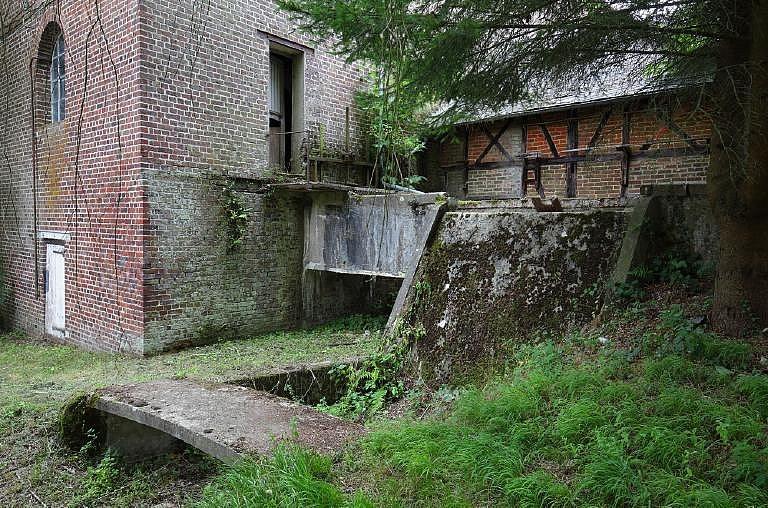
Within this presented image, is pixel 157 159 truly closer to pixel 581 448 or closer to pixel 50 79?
pixel 50 79

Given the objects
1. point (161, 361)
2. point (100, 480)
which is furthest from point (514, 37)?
point (161, 361)

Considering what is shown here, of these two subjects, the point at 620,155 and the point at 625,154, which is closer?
the point at 625,154

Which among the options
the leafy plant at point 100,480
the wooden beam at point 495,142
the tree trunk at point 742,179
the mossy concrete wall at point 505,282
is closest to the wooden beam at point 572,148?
the wooden beam at point 495,142

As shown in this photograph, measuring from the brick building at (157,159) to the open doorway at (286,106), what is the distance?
0.10 ft

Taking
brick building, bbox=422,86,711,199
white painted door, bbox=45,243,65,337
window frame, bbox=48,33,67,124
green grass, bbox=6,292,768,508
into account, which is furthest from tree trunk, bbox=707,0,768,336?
window frame, bbox=48,33,67,124

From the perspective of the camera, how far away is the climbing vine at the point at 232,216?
29.0ft

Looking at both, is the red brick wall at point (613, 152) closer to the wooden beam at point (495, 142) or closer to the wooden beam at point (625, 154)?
the wooden beam at point (625, 154)

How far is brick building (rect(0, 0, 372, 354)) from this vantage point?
315 inches

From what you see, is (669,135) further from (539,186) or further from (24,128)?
(24,128)

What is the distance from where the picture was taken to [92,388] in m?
5.62

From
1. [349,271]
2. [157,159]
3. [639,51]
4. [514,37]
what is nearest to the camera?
[514,37]

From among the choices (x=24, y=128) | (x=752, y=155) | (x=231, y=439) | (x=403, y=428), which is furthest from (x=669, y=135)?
(x=24, y=128)

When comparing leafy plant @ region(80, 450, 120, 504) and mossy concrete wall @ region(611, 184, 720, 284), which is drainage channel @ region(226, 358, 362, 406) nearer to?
leafy plant @ region(80, 450, 120, 504)

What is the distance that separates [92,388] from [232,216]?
12.6 ft
